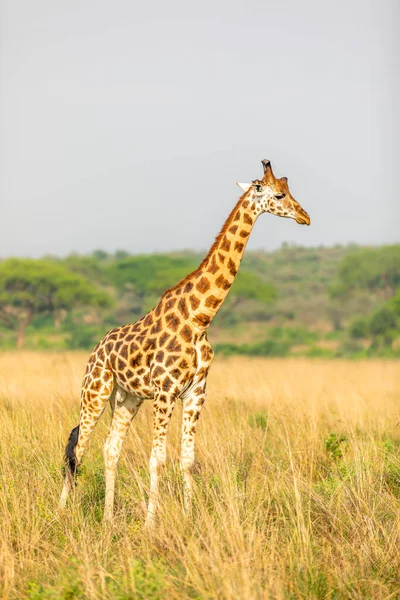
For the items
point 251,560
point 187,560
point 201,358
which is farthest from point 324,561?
point 201,358

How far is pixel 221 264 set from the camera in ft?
20.6

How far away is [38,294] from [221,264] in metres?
37.6

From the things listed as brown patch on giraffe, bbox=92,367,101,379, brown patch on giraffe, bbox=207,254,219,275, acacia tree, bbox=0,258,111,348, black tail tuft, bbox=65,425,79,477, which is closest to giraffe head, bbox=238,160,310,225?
brown patch on giraffe, bbox=207,254,219,275

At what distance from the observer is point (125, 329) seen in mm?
6680

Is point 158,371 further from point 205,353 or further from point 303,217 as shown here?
point 303,217

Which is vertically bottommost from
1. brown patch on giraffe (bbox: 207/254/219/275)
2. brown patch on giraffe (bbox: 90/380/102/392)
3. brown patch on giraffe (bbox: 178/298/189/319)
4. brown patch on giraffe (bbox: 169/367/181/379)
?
brown patch on giraffe (bbox: 90/380/102/392)

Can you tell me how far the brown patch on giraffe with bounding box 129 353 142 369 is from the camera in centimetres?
634

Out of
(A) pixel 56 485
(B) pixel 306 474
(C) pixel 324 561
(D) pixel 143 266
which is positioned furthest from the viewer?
(D) pixel 143 266

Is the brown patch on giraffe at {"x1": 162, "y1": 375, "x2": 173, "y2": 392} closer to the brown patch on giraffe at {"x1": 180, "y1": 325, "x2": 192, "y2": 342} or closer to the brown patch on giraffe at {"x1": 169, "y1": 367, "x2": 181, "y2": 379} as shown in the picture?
the brown patch on giraffe at {"x1": 169, "y1": 367, "x2": 181, "y2": 379}

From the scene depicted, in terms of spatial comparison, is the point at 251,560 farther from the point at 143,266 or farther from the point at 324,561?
the point at 143,266

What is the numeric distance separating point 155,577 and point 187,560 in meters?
0.31

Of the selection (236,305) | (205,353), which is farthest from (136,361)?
(236,305)

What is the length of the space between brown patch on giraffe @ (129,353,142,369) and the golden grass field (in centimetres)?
83

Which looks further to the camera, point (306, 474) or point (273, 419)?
point (273, 419)
